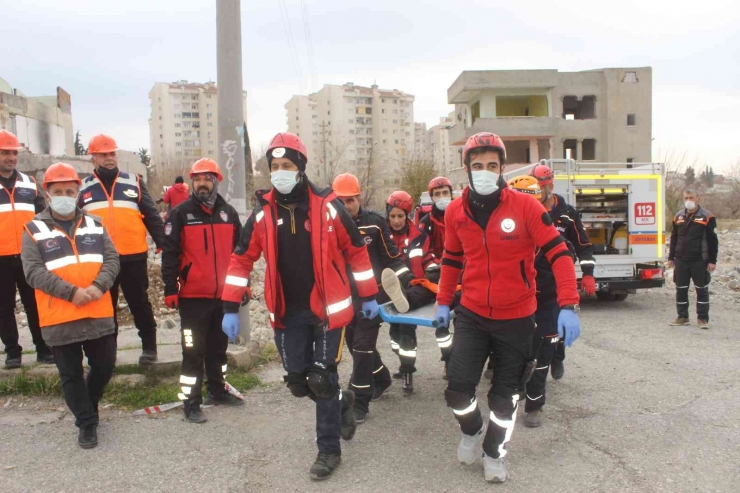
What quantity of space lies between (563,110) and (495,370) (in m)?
44.5

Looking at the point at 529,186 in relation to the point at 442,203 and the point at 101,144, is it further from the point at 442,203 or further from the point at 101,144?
the point at 101,144

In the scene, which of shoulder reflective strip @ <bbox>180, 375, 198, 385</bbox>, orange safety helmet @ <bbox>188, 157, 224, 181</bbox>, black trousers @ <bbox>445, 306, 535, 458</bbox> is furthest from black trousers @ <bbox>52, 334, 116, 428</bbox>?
black trousers @ <bbox>445, 306, 535, 458</bbox>

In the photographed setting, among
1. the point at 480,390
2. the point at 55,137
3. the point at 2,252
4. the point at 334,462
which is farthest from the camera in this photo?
the point at 55,137

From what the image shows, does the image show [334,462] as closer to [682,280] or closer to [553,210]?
[553,210]

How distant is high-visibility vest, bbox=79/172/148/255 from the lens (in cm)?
542

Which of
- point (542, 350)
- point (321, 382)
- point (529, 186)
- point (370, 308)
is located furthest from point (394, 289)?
point (529, 186)

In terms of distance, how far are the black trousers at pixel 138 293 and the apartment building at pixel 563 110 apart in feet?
122

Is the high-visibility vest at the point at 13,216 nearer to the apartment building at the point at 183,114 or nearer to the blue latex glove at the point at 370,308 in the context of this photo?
the blue latex glove at the point at 370,308

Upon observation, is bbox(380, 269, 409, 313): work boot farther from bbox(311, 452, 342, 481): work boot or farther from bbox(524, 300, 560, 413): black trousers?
bbox(311, 452, 342, 481): work boot

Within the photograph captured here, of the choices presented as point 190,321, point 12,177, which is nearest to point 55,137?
point 12,177

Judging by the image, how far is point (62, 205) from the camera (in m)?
4.45

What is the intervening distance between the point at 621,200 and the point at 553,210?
22.6 feet

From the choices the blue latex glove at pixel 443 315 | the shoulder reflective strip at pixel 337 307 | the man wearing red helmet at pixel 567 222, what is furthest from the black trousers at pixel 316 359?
the man wearing red helmet at pixel 567 222

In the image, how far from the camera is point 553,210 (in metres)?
5.68
